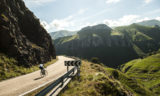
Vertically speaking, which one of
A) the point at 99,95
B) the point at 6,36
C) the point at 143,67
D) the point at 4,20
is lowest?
the point at 143,67

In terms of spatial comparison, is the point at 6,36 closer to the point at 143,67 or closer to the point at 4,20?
the point at 4,20

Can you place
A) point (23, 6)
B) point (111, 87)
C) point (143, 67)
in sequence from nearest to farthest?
point (111, 87) → point (23, 6) → point (143, 67)

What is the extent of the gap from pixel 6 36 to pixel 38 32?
18421 mm

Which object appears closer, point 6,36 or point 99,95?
point 99,95

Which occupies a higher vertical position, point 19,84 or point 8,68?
point 8,68

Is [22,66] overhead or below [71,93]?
overhead

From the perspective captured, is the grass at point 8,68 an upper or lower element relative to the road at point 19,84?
upper

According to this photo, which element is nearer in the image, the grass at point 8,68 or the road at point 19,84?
the road at point 19,84

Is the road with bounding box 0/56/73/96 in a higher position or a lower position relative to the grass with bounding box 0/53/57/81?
lower

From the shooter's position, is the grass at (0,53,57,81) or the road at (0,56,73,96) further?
the grass at (0,53,57,81)

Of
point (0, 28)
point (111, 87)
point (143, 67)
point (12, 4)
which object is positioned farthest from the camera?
point (143, 67)

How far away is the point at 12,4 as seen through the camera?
1230 inches

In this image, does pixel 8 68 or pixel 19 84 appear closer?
pixel 19 84

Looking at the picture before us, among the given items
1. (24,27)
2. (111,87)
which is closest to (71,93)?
(111,87)
